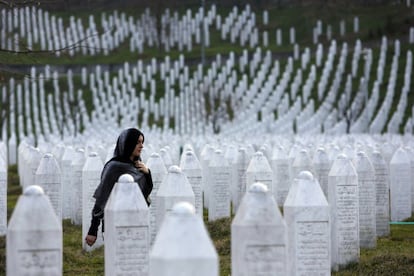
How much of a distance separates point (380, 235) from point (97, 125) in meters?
37.4

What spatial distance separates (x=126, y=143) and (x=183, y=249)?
13.6 feet

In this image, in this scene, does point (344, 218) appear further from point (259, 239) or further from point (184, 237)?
point (184, 237)

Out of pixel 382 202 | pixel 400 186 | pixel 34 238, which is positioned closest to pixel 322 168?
pixel 382 202

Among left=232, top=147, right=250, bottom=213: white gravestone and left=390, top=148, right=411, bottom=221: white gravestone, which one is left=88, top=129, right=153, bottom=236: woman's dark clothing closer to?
left=390, top=148, right=411, bottom=221: white gravestone

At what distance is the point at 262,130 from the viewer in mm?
46719

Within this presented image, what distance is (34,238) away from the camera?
24.4 feet

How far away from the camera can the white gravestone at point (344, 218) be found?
40.3 ft

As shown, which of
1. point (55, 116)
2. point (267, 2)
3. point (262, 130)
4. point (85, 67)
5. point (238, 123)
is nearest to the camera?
point (262, 130)

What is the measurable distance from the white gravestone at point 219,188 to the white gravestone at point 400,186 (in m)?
2.71

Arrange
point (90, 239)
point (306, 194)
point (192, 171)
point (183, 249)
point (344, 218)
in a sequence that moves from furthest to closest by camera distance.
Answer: point (192, 171), point (344, 218), point (90, 239), point (306, 194), point (183, 249)

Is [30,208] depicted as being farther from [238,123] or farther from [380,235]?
[238,123]

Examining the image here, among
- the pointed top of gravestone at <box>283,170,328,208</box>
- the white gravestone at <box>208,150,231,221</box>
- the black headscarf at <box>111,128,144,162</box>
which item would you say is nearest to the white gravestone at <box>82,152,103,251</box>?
the white gravestone at <box>208,150,231,221</box>

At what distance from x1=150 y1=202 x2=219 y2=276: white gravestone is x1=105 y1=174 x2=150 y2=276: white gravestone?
7.36 ft

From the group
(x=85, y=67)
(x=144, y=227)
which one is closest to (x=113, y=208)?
(x=144, y=227)
